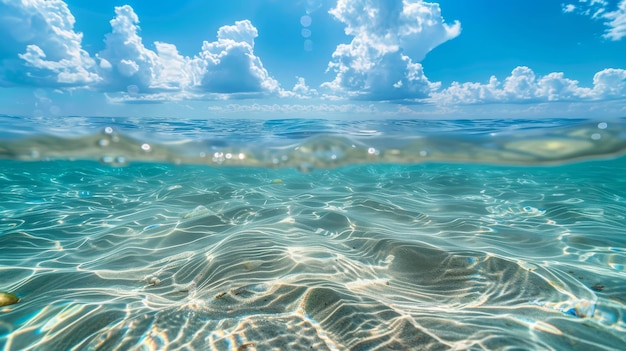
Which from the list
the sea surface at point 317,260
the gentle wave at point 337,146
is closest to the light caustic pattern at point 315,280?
the sea surface at point 317,260

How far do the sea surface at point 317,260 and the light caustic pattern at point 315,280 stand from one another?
0.03 meters

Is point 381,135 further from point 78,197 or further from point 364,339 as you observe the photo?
point 78,197

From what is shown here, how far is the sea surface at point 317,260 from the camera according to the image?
2.88m

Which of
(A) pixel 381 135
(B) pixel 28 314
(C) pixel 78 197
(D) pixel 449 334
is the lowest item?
(C) pixel 78 197

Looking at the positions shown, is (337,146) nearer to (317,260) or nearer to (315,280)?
(317,260)

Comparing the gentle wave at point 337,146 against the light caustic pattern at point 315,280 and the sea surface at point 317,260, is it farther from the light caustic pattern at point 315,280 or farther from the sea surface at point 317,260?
the light caustic pattern at point 315,280

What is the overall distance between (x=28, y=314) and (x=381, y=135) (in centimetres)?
960

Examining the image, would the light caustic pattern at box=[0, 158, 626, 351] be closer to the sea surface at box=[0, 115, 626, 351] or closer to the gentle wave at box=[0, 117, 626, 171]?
the sea surface at box=[0, 115, 626, 351]

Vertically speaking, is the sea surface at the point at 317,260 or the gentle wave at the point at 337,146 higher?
the gentle wave at the point at 337,146

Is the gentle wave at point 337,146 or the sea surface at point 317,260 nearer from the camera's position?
the sea surface at point 317,260

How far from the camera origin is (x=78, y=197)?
39.0 feet

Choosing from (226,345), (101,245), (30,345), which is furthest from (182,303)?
(101,245)

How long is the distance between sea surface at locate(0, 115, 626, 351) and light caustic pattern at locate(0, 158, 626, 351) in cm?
3

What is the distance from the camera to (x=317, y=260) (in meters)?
4.50
